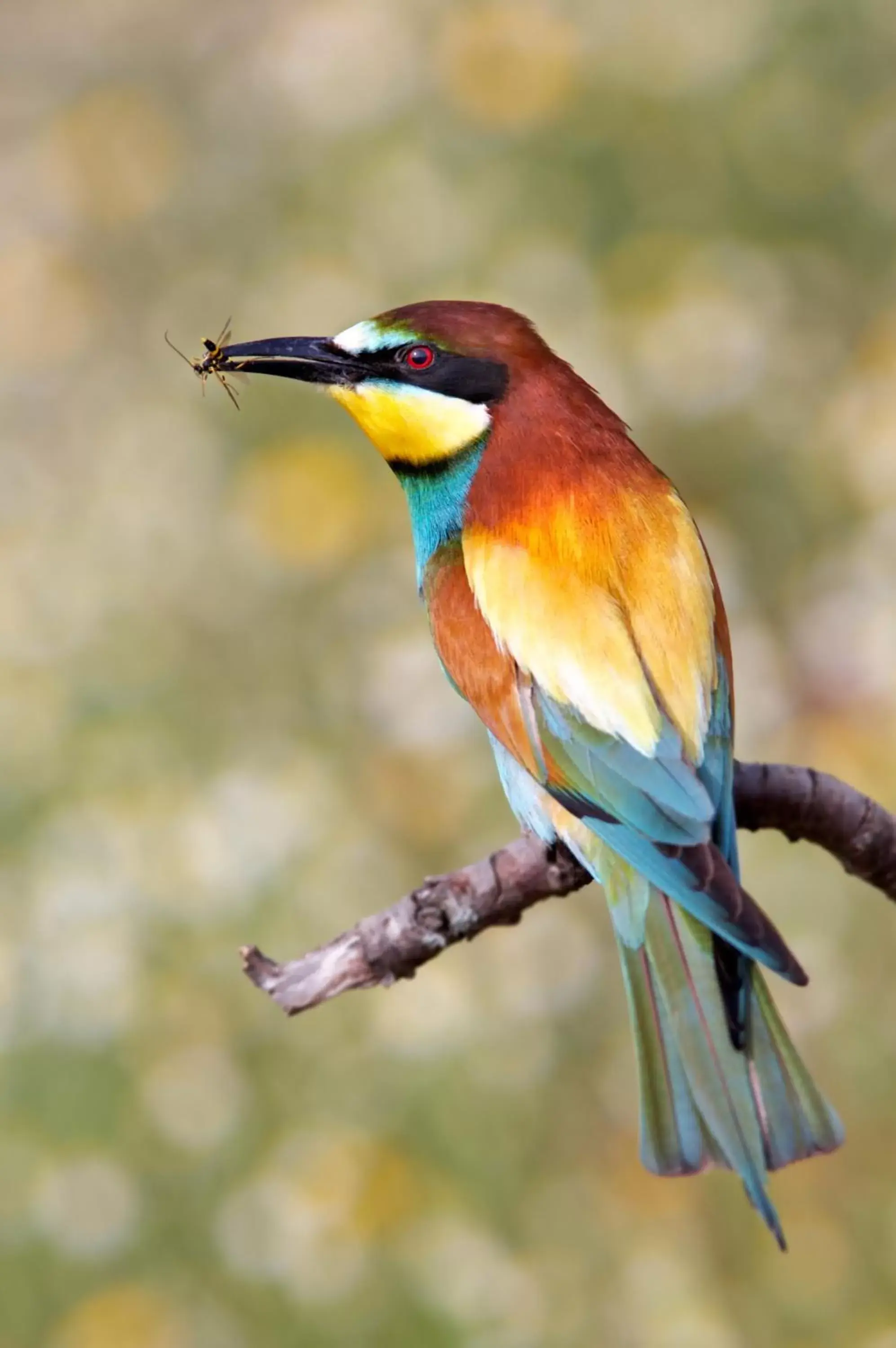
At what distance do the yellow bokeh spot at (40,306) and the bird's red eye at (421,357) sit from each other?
2019 millimetres

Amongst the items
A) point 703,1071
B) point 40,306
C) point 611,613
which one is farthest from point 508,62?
point 703,1071

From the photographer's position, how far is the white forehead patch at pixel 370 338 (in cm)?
198

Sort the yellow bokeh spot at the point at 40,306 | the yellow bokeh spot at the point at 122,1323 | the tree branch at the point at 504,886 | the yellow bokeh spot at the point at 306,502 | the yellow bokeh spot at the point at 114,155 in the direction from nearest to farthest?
the tree branch at the point at 504,886 < the yellow bokeh spot at the point at 122,1323 < the yellow bokeh spot at the point at 306,502 < the yellow bokeh spot at the point at 40,306 < the yellow bokeh spot at the point at 114,155

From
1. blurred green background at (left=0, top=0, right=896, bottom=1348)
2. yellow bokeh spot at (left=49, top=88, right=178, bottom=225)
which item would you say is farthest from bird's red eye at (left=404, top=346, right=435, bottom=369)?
yellow bokeh spot at (left=49, top=88, right=178, bottom=225)

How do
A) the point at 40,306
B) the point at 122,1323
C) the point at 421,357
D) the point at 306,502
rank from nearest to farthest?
the point at 421,357
the point at 122,1323
the point at 306,502
the point at 40,306

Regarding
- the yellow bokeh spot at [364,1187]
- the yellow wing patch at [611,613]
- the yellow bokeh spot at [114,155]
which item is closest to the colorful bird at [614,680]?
the yellow wing patch at [611,613]

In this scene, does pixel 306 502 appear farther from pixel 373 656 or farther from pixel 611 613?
pixel 611 613

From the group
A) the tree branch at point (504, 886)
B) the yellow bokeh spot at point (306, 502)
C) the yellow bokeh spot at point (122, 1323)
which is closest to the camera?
the tree branch at point (504, 886)

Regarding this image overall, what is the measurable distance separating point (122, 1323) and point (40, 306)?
7.01ft

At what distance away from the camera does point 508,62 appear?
409 cm

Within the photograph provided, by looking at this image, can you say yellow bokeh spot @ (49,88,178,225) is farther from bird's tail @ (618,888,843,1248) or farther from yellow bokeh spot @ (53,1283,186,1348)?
bird's tail @ (618,888,843,1248)

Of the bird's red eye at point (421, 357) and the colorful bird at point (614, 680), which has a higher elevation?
the bird's red eye at point (421, 357)

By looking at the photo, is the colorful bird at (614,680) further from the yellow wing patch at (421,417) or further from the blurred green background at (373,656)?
the blurred green background at (373,656)

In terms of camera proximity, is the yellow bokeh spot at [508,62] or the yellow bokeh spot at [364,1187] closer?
the yellow bokeh spot at [364,1187]
